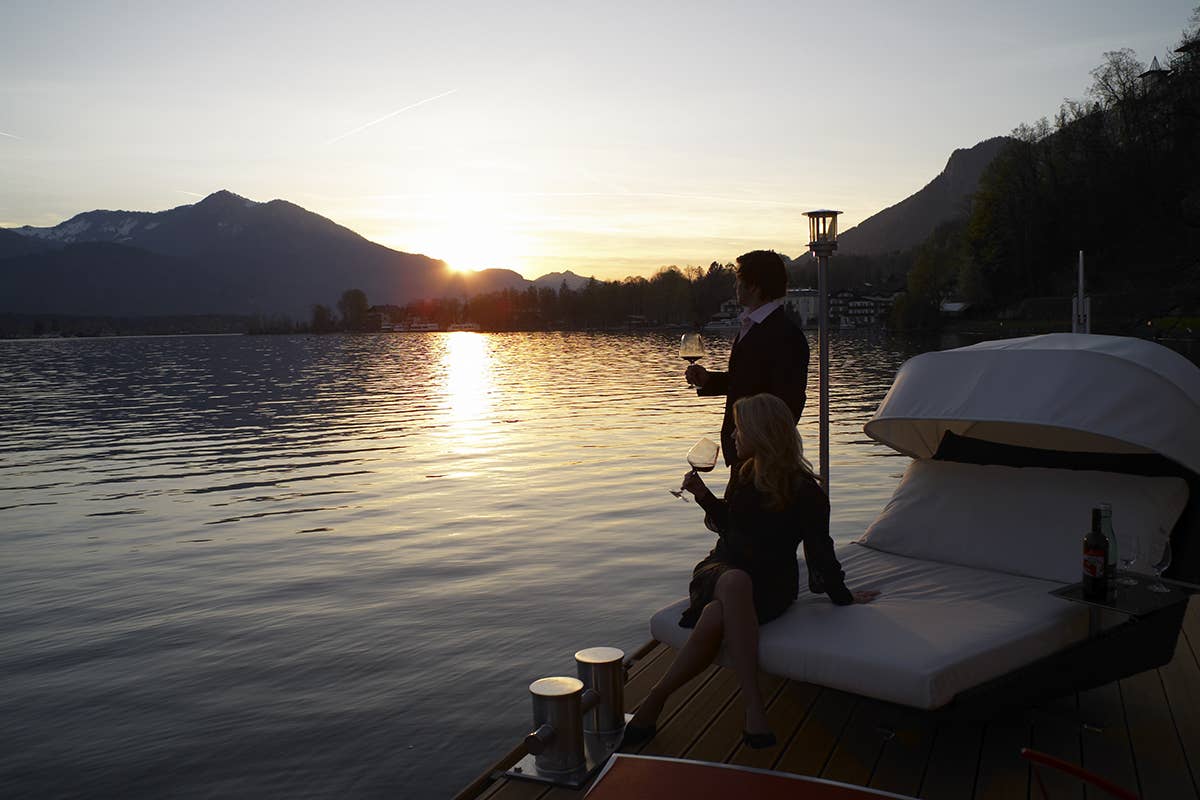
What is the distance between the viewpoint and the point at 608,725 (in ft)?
15.9

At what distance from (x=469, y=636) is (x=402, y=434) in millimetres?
16908

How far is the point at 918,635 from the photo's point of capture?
4.48 metres

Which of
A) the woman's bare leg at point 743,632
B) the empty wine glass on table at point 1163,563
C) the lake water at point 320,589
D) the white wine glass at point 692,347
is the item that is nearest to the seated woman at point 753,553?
the woman's bare leg at point 743,632

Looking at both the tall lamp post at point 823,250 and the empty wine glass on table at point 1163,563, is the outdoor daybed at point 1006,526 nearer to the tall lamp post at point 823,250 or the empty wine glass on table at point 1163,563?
the empty wine glass on table at point 1163,563

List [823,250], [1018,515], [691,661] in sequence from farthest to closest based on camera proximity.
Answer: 1. [823,250]
2. [1018,515]
3. [691,661]

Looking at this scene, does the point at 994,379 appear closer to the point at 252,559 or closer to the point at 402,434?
the point at 252,559

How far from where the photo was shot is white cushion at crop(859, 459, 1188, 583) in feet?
17.9

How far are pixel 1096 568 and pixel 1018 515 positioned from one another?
4.31 feet

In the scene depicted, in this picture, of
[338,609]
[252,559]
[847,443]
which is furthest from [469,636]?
[847,443]

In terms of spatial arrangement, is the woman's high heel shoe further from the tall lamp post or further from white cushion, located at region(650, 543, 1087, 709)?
the tall lamp post

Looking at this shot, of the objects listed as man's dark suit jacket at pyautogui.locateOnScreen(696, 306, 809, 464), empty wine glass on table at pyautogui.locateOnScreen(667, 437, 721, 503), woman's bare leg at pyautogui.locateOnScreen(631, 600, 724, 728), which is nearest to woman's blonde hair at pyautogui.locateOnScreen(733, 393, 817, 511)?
empty wine glass on table at pyautogui.locateOnScreen(667, 437, 721, 503)

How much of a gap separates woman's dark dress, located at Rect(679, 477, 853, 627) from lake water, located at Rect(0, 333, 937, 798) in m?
2.35

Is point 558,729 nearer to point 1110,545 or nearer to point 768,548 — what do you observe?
point 768,548

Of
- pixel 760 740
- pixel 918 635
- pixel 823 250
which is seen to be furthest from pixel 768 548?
pixel 823 250
